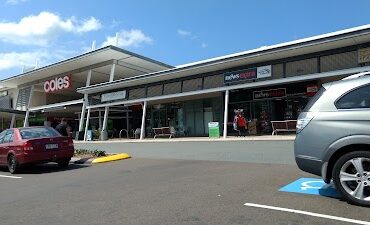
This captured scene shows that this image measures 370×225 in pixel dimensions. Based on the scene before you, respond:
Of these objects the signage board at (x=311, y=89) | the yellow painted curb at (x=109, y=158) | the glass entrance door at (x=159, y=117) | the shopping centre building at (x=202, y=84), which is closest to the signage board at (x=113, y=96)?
the shopping centre building at (x=202, y=84)

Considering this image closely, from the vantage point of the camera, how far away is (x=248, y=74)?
23.4 m

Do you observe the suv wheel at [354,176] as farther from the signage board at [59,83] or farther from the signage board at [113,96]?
the signage board at [59,83]

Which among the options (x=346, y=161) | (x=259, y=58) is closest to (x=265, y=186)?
(x=346, y=161)

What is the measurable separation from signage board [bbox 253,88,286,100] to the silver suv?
19765mm

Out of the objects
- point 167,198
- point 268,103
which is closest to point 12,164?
point 167,198

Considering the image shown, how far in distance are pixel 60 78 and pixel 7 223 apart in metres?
35.0

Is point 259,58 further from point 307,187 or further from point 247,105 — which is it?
point 307,187

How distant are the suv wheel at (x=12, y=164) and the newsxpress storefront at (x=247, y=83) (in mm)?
12451

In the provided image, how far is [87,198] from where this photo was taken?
7.87 m

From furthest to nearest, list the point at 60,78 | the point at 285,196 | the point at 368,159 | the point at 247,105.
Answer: the point at 60,78
the point at 247,105
the point at 285,196
the point at 368,159

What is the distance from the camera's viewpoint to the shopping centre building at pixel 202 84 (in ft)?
66.3

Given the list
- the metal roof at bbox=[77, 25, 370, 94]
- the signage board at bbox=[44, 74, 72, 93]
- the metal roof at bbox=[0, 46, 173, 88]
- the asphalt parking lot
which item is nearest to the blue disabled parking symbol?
the asphalt parking lot

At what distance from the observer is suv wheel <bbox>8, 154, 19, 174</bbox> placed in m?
13.2

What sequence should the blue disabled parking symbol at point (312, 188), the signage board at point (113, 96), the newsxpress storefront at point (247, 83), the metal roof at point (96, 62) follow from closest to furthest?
the blue disabled parking symbol at point (312, 188) < the newsxpress storefront at point (247, 83) < the signage board at point (113, 96) < the metal roof at point (96, 62)
